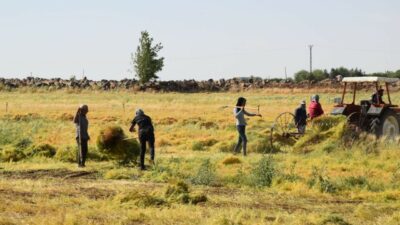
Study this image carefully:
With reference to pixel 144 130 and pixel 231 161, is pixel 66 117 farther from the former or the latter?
pixel 231 161

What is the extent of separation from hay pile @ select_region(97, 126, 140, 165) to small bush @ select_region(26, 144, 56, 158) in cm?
212

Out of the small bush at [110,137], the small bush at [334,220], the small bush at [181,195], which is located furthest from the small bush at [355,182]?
the small bush at [110,137]

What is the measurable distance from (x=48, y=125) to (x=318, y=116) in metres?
14.2

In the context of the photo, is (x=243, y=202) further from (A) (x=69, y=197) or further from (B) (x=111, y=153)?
(B) (x=111, y=153)

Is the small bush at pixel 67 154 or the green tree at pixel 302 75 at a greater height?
the small bush at pixel 67 154

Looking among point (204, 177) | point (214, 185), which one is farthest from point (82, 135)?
point (214, 185)

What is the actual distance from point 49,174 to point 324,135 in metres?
7.91

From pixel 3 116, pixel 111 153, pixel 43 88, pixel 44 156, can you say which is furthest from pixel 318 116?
pixel 43 88

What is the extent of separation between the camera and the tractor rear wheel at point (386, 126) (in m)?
21.4

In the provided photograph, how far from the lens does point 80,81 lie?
87.6 meters

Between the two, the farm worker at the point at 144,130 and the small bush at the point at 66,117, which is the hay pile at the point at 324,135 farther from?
the small bush at the point at 66,117

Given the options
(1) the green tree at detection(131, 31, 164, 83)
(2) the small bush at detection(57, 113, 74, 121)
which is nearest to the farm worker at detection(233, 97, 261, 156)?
A: (2) the small bush at detection(57, 113, 74, 121)

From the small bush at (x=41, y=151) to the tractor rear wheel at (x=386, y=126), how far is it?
9.07 m

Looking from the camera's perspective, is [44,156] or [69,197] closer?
[69,197]
